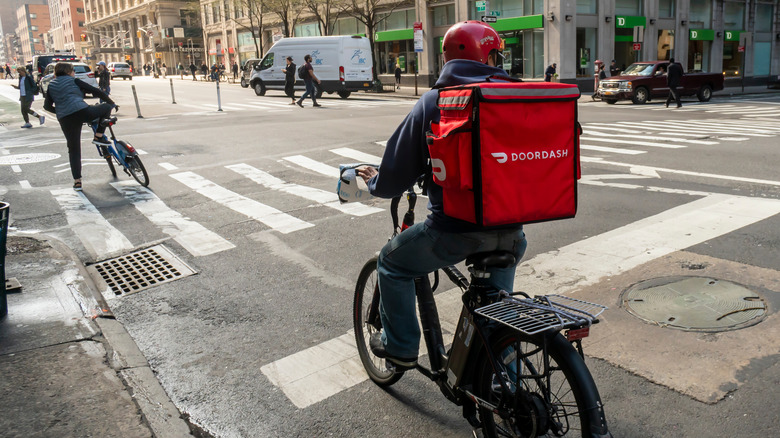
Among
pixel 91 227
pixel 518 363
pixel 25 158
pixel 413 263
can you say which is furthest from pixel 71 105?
pixel 518 363

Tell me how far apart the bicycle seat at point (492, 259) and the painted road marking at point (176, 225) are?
4.63m

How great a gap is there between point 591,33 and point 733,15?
14362mm

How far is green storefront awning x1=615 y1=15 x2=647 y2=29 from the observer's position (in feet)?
119

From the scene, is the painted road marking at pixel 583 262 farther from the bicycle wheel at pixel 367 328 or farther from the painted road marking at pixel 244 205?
the painted road marking at pixel 244 205

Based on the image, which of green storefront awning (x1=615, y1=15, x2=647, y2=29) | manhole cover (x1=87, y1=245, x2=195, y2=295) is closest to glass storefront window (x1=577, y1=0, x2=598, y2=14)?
green storefront awning (x1=615, y1=15, x2=647, y2=29)

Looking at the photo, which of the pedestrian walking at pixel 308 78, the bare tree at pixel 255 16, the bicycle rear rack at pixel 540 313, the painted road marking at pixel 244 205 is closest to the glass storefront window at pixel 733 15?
the pedestrian walking at pixel 308 78

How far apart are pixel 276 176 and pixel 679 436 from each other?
8463 mm

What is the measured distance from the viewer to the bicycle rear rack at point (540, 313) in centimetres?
229

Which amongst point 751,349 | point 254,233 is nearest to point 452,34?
point 751,349

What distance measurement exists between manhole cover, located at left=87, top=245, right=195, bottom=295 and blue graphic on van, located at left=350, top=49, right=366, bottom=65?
26.3m

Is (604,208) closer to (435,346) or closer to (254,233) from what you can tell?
(254,233)

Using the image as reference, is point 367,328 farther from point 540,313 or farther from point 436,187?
point 540,313

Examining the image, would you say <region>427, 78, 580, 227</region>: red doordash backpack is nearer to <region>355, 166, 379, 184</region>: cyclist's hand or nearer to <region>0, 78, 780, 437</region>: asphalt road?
<region>355, 166, 379, 184</region>: cyclist's hand

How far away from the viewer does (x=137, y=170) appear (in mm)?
10219
